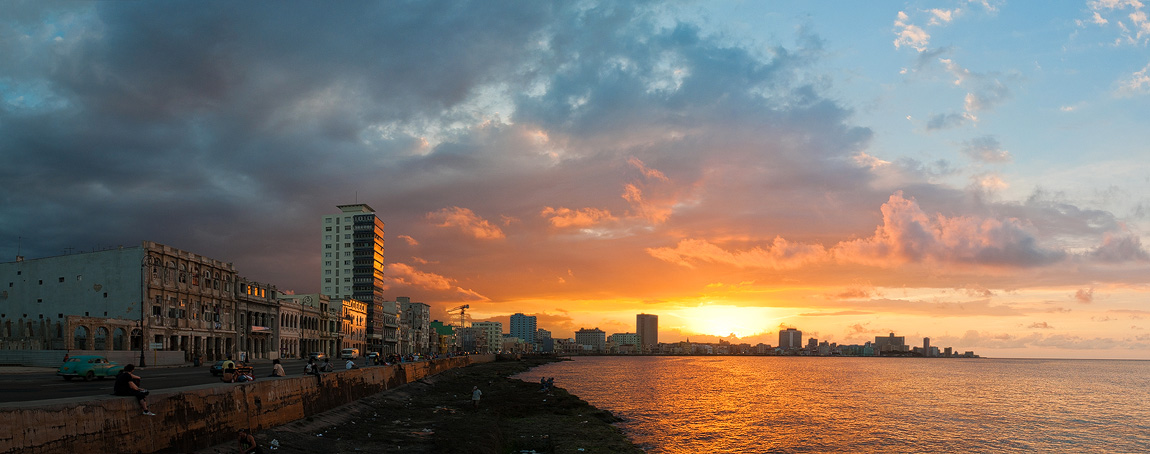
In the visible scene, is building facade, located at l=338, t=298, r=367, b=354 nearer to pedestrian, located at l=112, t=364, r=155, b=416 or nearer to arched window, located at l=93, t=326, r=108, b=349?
arched window, located at l=93, t=326, r=108, b=349

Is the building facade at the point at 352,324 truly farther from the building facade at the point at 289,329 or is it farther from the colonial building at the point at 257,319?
the colonial building at the point at 257,319

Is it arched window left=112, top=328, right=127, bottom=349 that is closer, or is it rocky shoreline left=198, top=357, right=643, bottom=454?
rocky shoreline left=198, top=357, right=643, bottom=454

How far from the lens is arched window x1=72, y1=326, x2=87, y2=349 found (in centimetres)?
6675

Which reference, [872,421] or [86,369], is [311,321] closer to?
[86,369]

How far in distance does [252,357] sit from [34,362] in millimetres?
44497

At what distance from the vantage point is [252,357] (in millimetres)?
102438

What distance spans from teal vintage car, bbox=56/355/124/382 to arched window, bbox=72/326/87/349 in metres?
28.9

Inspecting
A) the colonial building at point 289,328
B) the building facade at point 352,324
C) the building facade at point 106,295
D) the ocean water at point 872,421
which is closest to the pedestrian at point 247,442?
the ocean water at point 872,421

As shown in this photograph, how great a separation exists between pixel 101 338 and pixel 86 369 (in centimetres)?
3484

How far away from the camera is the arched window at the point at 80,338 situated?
66750 millimetres

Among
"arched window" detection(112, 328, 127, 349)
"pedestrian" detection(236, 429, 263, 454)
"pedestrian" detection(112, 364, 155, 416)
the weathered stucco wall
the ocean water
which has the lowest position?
the ocean water

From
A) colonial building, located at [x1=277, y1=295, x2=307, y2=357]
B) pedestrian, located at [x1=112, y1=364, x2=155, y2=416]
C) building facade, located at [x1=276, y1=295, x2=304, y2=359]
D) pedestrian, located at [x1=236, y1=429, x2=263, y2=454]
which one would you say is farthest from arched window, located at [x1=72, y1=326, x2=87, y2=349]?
pedestrian, located at [x1=112, y1=364, x2=155, y2=416]

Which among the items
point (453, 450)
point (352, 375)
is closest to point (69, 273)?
point (352, 375)

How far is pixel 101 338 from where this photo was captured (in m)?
70.4
